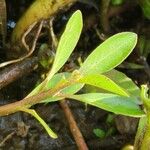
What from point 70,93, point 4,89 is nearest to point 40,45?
point 4,89

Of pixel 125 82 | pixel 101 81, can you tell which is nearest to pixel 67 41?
pixel 101 81

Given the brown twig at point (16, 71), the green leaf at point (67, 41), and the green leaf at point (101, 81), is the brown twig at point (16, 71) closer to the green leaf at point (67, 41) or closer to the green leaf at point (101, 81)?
the green leaf at point (67, 41)

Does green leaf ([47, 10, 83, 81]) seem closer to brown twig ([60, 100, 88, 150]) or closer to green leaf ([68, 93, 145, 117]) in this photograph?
green leaf ([68, 93, 145, 117])

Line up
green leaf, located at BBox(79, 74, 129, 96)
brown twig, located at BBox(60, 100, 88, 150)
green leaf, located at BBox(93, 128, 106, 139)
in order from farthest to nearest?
green leaf, located at BBox(93, 128, 106, 139) < brown twig, located at BBox(60, 100, 88, 150) < green leaf, located at BBox(79, 74, 129, 96)

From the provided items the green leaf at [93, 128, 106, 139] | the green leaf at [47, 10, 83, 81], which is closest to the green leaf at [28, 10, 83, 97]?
the green leaf at [47, 10, 83, 81]

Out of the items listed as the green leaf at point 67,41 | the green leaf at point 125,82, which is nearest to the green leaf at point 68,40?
the green leaf at point 67,41

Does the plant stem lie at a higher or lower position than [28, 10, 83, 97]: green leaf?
lower
